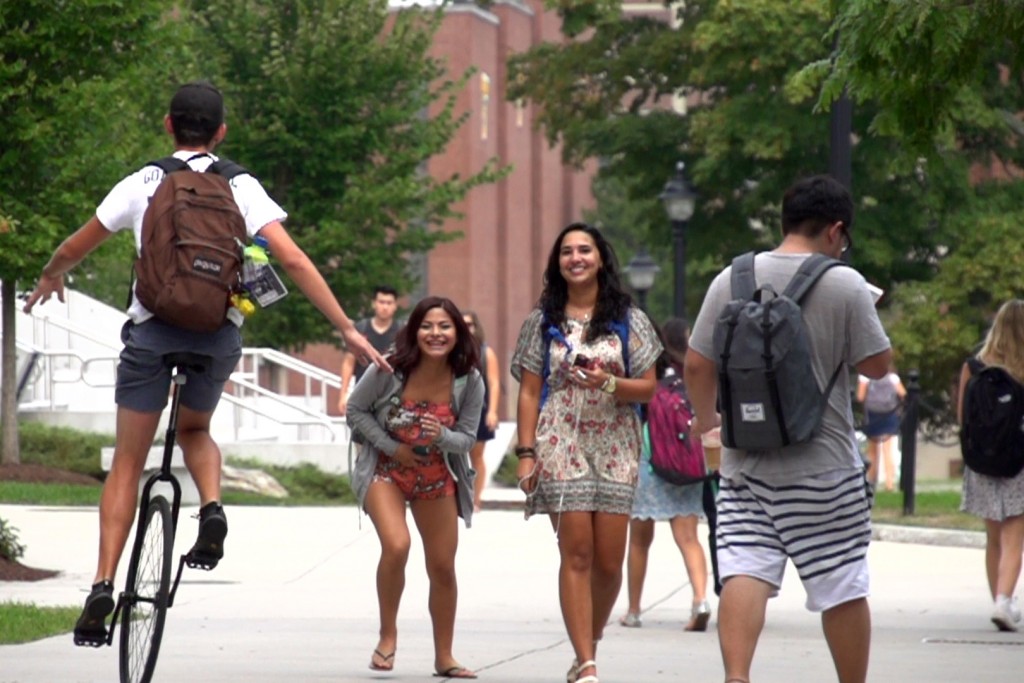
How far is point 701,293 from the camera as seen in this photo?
38.0m

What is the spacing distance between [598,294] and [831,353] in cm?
203

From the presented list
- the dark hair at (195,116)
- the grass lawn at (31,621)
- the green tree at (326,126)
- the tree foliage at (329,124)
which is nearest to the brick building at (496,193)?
the tree foliage at (329,124)

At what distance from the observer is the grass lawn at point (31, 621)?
31.3 feet

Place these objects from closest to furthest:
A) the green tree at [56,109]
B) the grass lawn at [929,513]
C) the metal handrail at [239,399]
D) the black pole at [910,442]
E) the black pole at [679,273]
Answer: the green tree at [56,109] < the grass lawn at [929,513] < the black pole at [910,442] < the metal handrail at [239,399] < the black pole at [679,273]

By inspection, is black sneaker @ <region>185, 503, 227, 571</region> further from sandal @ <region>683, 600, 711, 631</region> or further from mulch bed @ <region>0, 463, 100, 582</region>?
mulch bed @ <region>0, 463, 100, 582</region>

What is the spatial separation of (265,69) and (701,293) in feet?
36.7

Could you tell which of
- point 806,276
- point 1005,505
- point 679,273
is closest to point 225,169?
point 806,276

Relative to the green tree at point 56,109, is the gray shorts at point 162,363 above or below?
below

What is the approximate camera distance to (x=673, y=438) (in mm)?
11578

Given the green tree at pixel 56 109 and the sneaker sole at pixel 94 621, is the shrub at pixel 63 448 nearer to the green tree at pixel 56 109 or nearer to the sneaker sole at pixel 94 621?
the green tree at pixel 56 109

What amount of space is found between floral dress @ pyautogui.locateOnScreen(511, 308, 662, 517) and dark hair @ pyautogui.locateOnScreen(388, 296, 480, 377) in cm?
21

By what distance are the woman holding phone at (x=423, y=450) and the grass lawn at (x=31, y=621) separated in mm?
1753

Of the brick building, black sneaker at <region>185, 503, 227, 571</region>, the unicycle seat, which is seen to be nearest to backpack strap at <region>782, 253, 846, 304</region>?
the unicycle seat

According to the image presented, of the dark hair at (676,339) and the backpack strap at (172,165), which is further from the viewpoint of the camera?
the dark hair at (676,339)
